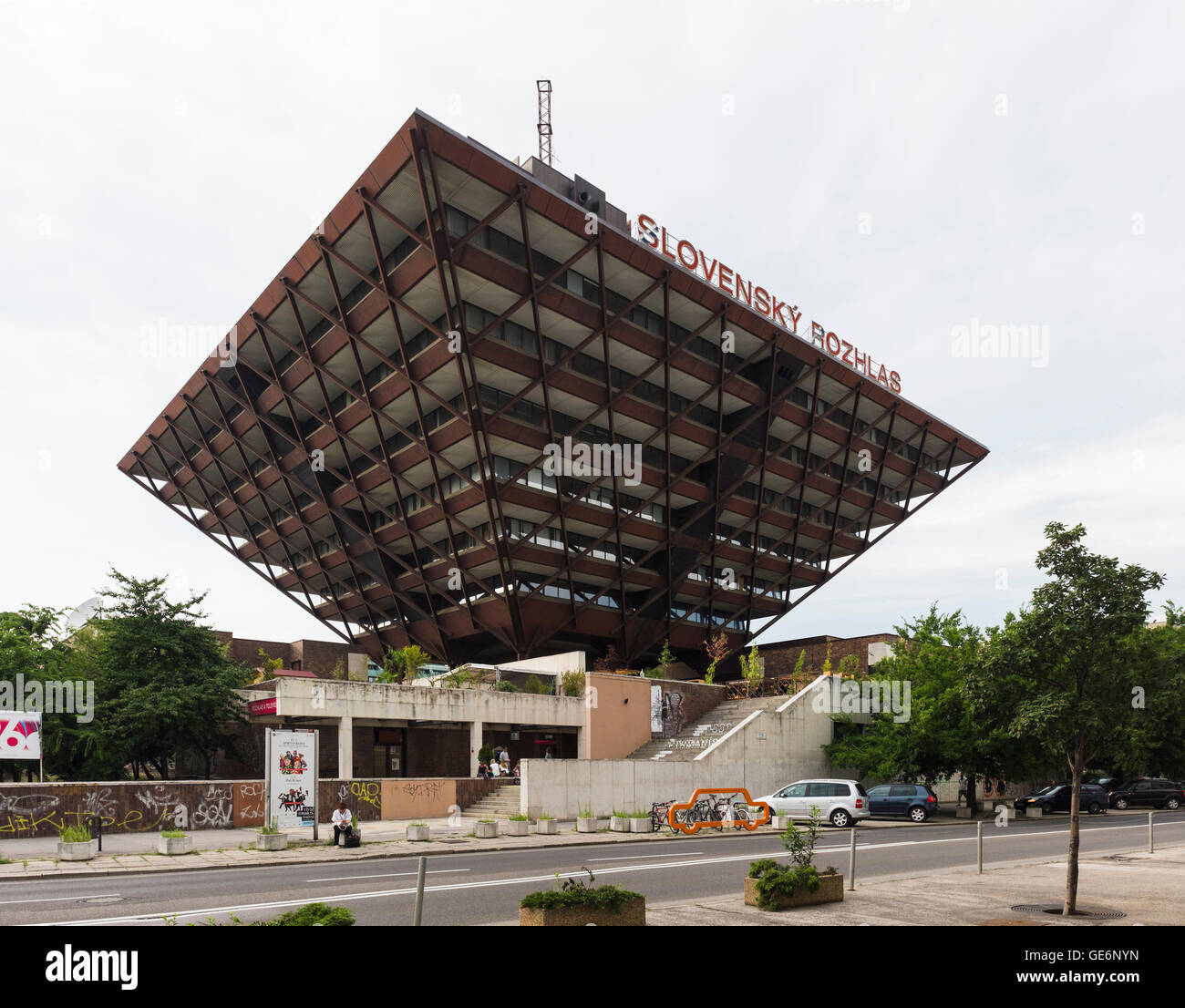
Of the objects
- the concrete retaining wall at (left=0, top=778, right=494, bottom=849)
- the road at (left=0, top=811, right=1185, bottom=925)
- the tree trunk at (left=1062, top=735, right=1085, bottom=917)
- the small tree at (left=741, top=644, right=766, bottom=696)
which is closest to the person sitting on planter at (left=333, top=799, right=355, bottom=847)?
the road at (left=0, top=811, right=1185, bottom=925)

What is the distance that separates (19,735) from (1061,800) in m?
42.3

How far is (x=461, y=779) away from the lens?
36.6 m

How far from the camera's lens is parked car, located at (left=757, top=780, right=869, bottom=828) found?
34.0 metres

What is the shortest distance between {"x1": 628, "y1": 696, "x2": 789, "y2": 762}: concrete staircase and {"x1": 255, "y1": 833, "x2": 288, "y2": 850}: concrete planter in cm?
1976

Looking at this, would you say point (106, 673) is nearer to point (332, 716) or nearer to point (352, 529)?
point (332, 716)

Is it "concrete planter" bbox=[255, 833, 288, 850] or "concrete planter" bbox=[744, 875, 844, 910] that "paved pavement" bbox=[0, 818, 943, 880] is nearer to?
"concrete planter" bbox=[255, 833, 288, 850]

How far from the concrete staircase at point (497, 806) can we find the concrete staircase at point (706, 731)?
24.5 ft

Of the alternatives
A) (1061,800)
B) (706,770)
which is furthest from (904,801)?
(1061,800)

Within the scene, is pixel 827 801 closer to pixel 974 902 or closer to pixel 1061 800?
pixel 1061 800
